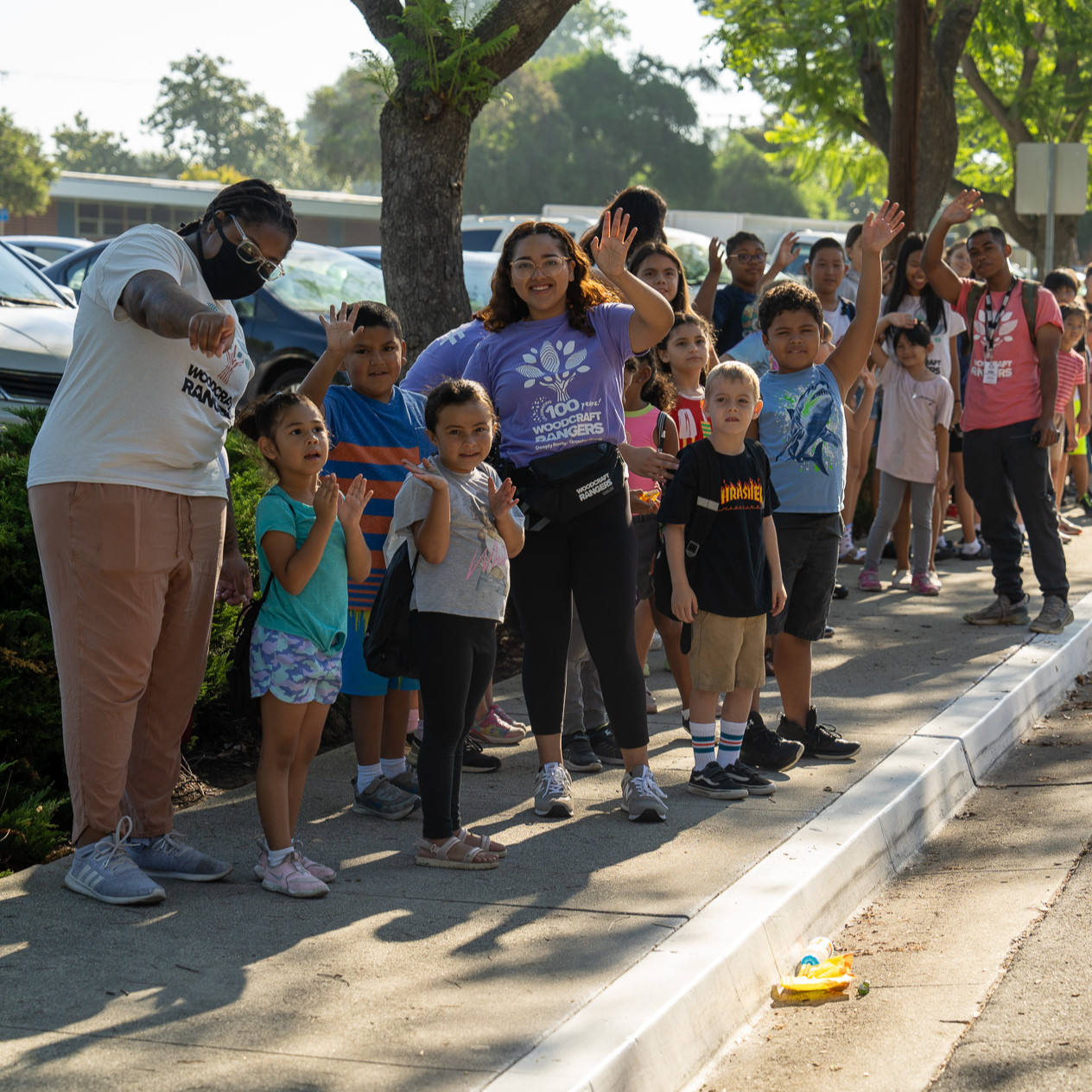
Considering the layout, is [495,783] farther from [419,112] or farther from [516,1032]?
[419,112]

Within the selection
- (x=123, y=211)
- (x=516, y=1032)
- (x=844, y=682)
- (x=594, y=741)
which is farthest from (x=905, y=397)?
(x=123, y=211)

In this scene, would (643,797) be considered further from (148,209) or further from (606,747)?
(148,209)

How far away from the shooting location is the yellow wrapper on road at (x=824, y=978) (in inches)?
150

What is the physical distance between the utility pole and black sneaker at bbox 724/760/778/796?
8142 millimetres

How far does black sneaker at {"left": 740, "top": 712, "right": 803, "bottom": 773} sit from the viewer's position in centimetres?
548

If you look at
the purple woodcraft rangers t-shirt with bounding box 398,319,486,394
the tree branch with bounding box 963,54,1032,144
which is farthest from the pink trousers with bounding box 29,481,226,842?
the tree branch with bounding box 963,54,1032,144

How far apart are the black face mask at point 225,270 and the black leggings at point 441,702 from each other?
113cm

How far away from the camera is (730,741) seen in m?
5.26

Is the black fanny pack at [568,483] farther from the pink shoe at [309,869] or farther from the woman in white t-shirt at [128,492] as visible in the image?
the pink shoe at [309,869]

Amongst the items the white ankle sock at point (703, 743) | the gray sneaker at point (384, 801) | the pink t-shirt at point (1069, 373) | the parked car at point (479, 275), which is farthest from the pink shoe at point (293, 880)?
the parked car at point (479, 275)

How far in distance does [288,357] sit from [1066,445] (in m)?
6.85

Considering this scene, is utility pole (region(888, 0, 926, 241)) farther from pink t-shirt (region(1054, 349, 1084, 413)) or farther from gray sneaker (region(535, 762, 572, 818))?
gray sneaker (region(535, 762, 572, 818))

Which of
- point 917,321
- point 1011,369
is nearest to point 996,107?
point 917,321

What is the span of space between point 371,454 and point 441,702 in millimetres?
1102
